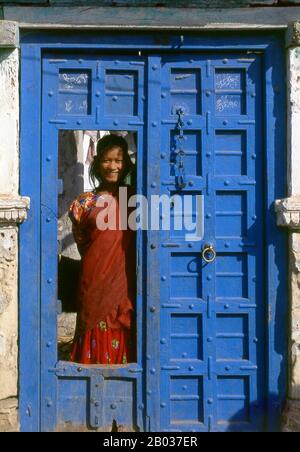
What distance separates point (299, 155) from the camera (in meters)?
4.99

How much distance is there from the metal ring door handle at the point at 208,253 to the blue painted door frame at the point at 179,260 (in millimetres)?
52

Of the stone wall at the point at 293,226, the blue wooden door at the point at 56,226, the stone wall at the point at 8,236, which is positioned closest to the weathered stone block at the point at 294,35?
the stone wall at the point at 293,226

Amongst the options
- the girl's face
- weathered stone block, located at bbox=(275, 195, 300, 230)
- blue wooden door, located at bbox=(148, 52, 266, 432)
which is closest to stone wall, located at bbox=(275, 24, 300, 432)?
weathered stone block, located at bbox=(275, 195, 300, 230)

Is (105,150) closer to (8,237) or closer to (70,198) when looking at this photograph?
(70,198)

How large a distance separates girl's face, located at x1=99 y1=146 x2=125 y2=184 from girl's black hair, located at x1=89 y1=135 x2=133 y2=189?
0.02 metres

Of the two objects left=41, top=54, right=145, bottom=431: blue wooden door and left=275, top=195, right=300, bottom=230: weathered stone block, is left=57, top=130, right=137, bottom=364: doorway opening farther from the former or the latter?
left=275, top=195, right=300, bottom=230: weathered stone block

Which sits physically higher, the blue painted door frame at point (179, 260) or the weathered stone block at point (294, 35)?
the weathered stone block at point (294, 35)

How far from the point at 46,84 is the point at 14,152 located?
0.52 m

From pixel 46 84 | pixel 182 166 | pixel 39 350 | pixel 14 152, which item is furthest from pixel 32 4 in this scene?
pixel 39 350

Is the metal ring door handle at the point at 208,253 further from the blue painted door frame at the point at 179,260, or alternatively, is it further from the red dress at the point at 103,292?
the red dress at the point at 103,292

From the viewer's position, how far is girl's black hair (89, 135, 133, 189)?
5141 mm

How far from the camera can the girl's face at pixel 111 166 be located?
516 centimetres

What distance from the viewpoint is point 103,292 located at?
16.8ft

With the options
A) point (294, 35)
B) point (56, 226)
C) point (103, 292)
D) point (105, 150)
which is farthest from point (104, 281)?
point (294, 35)
